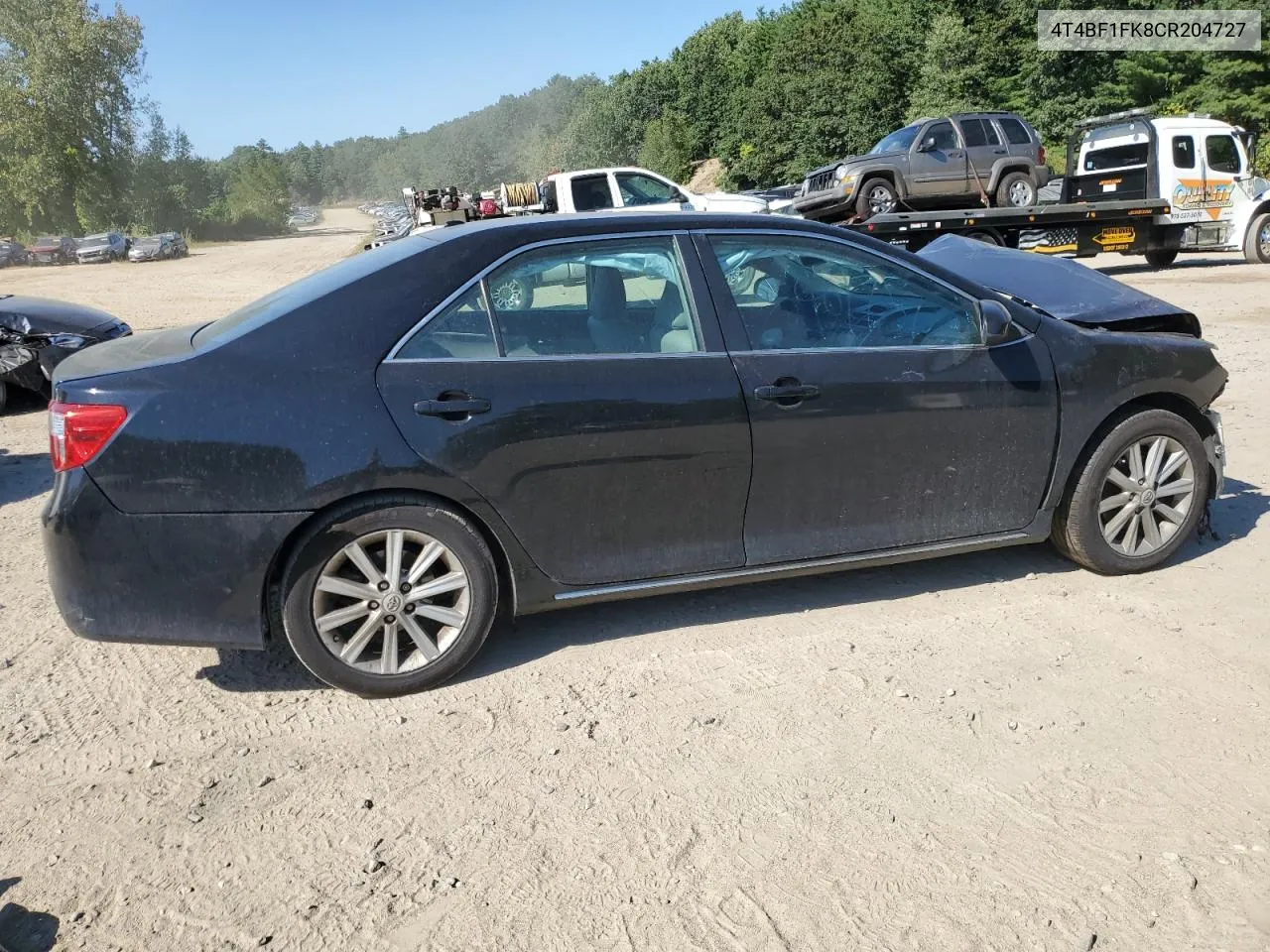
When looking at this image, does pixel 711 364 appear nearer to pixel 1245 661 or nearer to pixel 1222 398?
pixel 1245 661

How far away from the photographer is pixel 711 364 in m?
3.95

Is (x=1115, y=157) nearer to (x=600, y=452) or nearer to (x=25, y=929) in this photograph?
(x=600, y=452)

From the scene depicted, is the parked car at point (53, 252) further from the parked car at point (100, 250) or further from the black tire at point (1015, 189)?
the black tire at point (1015, 189)

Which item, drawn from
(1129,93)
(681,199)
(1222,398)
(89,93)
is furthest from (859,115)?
(89,93)

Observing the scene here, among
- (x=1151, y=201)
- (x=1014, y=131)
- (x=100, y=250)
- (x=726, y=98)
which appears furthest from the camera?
(x=726, y=98)

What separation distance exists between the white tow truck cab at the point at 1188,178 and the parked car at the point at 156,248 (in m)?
42.6

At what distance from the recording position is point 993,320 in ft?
13.7

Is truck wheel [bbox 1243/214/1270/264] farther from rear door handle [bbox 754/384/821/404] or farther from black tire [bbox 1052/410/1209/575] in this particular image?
rear door handle [bbox 754/384/821/404]

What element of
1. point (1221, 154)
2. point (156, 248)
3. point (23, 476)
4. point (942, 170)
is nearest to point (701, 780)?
point (23, 476)

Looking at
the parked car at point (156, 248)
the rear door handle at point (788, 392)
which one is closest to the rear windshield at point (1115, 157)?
the rear door handle at point (788, 392)

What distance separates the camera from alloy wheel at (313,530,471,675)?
3.65 meters

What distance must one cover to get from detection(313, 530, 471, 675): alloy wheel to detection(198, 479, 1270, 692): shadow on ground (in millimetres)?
274

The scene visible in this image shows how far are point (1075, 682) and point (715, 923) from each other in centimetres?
179

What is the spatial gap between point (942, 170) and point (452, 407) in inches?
667
